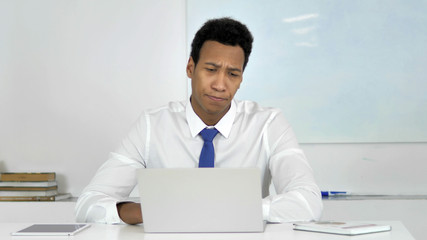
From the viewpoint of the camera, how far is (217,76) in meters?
2.27

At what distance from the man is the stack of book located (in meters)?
1.19

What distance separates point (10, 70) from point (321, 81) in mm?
1913

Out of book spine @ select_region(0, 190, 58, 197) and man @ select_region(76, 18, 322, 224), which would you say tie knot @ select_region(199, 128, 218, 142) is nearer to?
man @ select_region(76, 18, 322, 224)

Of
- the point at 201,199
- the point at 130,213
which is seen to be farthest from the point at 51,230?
the point at 201,199

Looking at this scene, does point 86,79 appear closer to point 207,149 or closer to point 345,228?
point 207,149

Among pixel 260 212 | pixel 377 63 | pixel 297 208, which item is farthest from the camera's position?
pixel 377 63

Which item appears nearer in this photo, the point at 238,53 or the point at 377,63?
the point at 238,53

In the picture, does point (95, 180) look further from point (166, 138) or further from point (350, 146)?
point (350, 146)

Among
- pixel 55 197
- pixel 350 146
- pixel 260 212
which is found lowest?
pixel 55 197

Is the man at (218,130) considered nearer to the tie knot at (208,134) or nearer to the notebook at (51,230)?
the tie knot at (208,134)

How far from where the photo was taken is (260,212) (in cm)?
156

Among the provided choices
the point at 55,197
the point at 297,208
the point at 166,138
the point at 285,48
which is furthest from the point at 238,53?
the point at 55,197

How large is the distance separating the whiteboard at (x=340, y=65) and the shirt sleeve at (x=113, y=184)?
3.73 ft

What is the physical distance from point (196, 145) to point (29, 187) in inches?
57.0
